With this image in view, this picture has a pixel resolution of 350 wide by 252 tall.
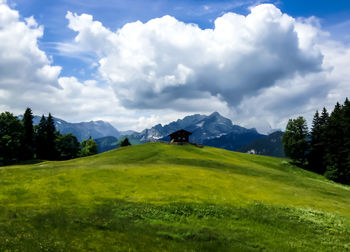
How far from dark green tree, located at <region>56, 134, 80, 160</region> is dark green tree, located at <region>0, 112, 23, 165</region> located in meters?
24.2

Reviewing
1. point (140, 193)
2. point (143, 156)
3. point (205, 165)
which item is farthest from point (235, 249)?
point (143, 156)

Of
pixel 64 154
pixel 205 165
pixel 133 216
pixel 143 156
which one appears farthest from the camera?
pixel 64 154

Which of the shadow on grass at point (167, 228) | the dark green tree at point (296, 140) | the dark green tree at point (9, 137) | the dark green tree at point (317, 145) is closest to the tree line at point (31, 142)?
the dark green tree at point (9, 137)

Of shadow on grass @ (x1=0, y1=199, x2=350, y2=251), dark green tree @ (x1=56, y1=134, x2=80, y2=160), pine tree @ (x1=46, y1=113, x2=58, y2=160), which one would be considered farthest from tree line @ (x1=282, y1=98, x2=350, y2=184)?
pine tree @ (x1=46, y1=113, x2=58, y2=160)

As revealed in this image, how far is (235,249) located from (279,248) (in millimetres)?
3929

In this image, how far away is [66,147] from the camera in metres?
112

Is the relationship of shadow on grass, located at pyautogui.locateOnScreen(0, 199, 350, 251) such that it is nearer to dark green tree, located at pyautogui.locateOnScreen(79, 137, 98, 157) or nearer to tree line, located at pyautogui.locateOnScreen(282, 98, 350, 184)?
tree line, located at pyautogui.locateOnScreen(282, 98, 350, 184)

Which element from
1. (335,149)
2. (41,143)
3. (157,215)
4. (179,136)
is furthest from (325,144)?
(41,143)

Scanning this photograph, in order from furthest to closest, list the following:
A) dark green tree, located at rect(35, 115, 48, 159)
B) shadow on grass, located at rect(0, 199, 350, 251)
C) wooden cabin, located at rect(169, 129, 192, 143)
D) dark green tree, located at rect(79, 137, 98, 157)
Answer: dark green tree, located at rect(79, 137, 98, 157) → dark green tree, located at rect(35, 115, 48, 159) → wooden cabin, located at rect(169, 129, 192, 143) → shadow on grass, located at rect(0, 199, 350, 251)

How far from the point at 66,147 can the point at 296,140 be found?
105 m

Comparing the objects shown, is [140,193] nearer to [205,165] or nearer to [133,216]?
[133,216]

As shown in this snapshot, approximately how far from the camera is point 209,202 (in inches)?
1109

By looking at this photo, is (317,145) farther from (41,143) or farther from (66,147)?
(41,143)

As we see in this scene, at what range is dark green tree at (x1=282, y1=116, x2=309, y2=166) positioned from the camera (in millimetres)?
85688
